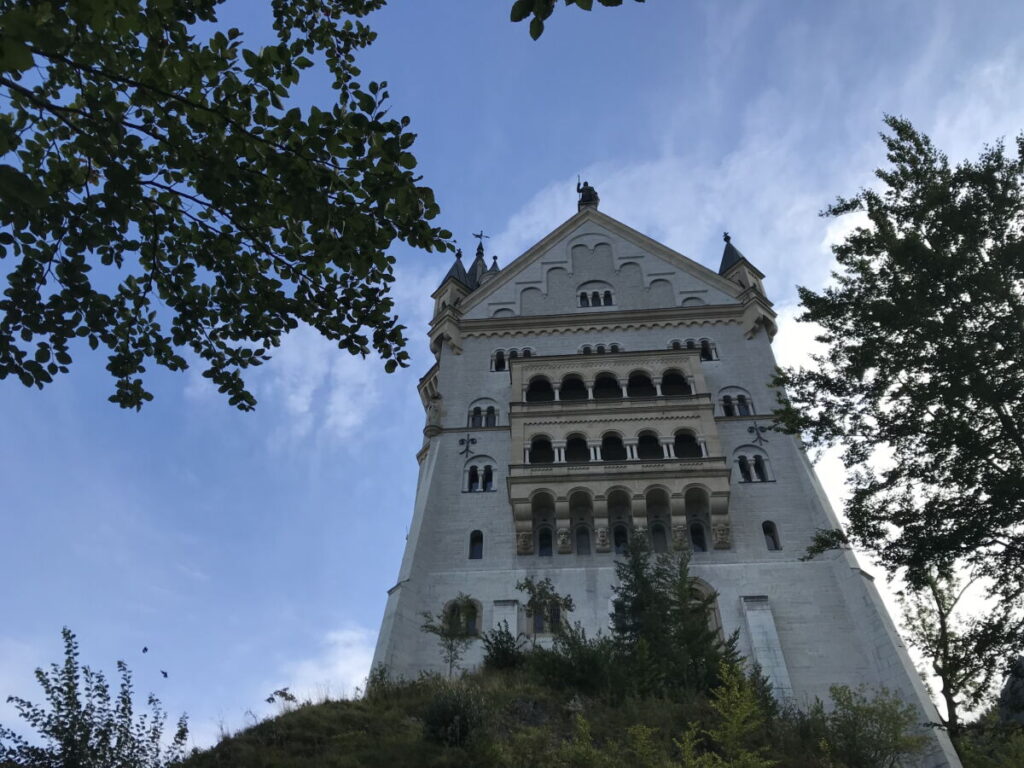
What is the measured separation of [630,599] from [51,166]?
778 inches

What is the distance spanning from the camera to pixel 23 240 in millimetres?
8281

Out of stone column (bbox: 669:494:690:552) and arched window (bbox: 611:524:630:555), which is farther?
arched window (bbox: 611:524:630:555)

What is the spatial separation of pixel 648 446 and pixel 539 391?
600cm

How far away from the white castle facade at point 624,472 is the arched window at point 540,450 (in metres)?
0.06

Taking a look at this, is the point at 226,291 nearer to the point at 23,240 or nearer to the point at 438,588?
the point at 23,240

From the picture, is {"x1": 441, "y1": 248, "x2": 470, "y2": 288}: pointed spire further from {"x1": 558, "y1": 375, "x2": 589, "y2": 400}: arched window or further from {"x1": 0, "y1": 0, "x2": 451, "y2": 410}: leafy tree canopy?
{"x1": 0, "y1": 0, "x2": 451, "y2": 410}: leafy tree canopy

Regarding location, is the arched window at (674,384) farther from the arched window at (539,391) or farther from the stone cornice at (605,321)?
the arched window at (539,391)

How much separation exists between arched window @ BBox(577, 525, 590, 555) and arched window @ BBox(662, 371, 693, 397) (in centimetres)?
797

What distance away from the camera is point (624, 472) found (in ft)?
100

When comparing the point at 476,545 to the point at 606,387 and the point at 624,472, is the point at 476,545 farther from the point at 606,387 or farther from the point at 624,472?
the point at 606,387

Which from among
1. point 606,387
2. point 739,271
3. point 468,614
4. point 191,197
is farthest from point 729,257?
point 191,197

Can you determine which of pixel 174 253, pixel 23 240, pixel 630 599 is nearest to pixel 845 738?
pixel 630 599

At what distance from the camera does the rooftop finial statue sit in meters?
46.7

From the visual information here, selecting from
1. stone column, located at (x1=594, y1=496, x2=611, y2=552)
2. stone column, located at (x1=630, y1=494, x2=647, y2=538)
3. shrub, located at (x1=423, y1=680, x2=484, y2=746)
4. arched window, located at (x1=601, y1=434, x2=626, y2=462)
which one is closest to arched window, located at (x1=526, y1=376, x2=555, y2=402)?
arched window, located at (x1=601, y1=434, x2=626, y2=462)
